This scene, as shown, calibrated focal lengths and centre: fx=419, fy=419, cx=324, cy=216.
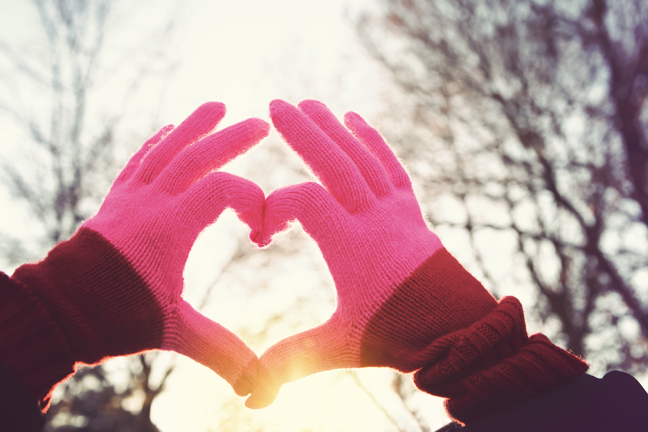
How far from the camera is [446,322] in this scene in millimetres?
1198

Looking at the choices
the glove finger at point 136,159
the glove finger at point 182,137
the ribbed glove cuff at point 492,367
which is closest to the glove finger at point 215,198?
the glove finger at point 182,137

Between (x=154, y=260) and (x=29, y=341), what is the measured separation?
0.40 m

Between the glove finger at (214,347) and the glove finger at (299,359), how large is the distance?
2.0 inches

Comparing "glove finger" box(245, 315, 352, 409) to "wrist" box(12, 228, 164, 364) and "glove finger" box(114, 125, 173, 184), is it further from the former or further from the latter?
"glove finger" box(114, 125, 173, 184)

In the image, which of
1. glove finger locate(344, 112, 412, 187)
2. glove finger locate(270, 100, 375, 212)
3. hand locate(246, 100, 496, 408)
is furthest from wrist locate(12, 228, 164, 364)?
glove finger locate(344, 112, 412, 187)

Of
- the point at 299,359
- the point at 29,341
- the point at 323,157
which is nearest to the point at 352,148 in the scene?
the point at 323,157

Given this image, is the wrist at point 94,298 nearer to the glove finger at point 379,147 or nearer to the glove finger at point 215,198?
the glove finger at point 215,198

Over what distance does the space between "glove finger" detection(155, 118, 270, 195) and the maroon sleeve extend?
1.90ft

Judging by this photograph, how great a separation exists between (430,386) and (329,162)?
789 millimetres

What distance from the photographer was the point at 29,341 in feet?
3.13

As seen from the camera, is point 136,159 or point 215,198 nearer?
point 215,198

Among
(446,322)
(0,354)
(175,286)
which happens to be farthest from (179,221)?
(446,322)

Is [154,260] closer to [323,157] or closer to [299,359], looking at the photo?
[299,359]

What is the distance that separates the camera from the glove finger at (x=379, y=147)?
1661 millimetres
